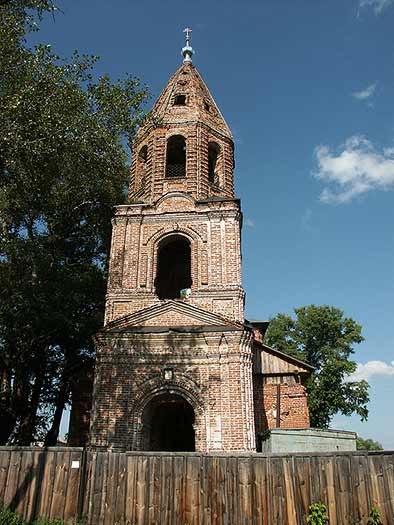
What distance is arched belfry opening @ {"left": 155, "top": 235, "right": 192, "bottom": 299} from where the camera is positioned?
17.7 metres

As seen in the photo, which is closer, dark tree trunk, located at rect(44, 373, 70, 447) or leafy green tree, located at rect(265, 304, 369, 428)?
dark tree trunk, located at rect(44, 373, 70, 447)

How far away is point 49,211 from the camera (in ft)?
53.4

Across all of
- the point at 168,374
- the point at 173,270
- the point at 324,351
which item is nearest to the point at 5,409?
the point at 168,374

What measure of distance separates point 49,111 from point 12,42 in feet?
6.19

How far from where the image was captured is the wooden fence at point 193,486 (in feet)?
22.4

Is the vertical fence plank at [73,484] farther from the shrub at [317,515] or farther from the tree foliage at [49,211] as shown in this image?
the tree foliage at [49,211]

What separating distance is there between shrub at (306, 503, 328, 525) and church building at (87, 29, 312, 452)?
4.84m

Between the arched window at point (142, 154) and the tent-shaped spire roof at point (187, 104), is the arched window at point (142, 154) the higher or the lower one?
the lower one

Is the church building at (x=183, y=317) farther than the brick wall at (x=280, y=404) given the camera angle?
No

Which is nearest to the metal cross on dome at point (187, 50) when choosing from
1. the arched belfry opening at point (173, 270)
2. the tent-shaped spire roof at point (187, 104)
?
the tent-shaped spire roof at point (187, 104)

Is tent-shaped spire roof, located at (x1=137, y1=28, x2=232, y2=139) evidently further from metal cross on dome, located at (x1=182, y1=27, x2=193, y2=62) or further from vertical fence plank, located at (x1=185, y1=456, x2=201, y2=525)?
vertical fence plank, located at (x1=185, y1=456, x2=201, y2=525)

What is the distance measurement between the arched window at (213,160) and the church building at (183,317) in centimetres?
6

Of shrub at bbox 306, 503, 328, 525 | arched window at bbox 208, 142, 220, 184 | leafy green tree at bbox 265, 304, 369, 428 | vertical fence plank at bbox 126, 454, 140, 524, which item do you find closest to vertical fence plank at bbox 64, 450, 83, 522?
vertical fence plank at bbox 126, 454, 140, 524

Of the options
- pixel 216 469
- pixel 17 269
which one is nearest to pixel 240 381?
pixel 216 469
